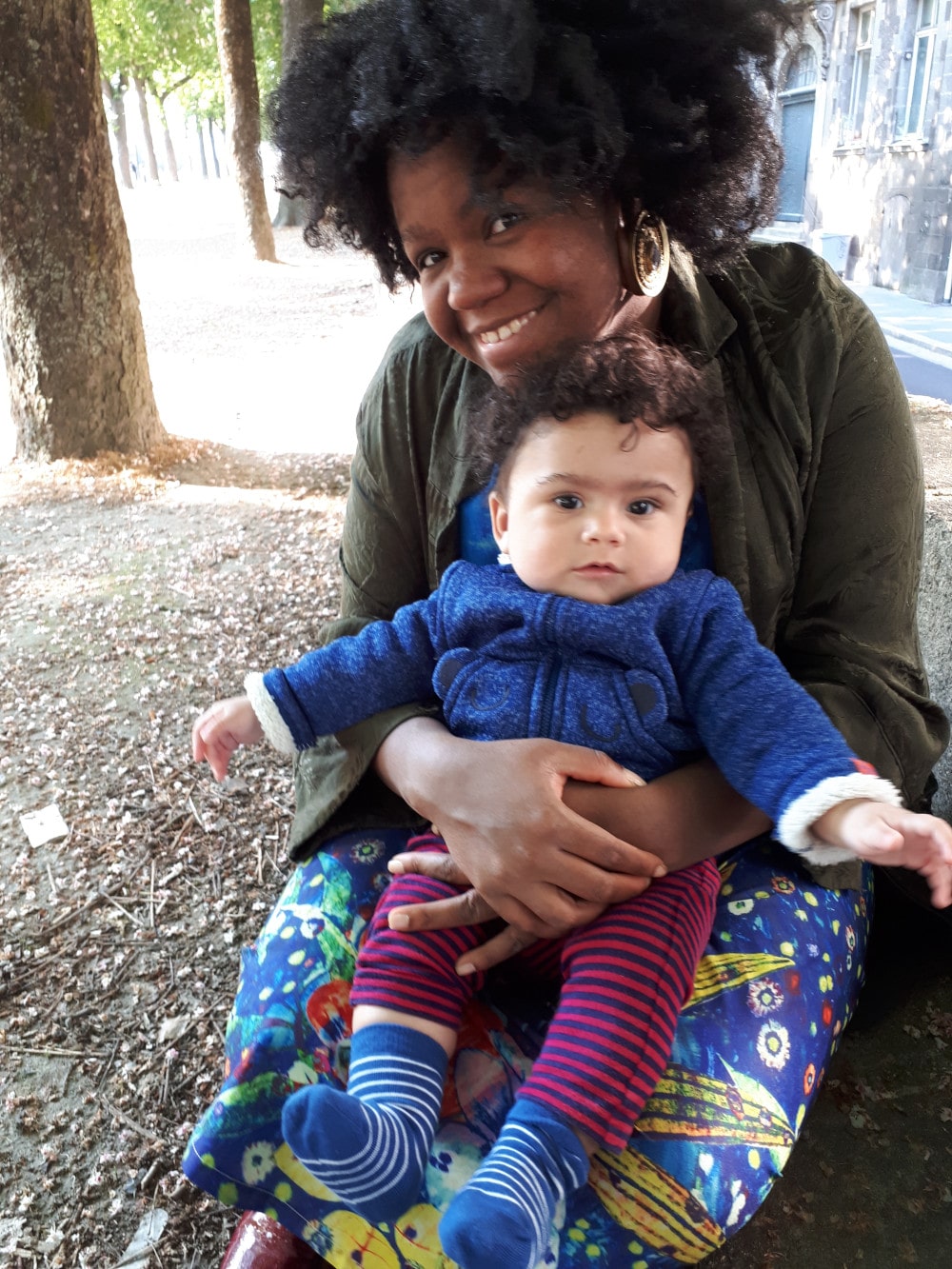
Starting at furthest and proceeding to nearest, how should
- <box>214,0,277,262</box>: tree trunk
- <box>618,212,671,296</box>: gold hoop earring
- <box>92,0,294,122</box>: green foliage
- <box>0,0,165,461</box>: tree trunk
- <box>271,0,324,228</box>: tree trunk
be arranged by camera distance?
<box>92,0,294,122</box>: green foliage, <box>214,0,277,262</box>: tree trunk, <box>0,0,165,461</box>: tree trunk, <box>271,0,324,228</box>: tree trunk, <box>618,212,671,296</box>: gold hoop earring

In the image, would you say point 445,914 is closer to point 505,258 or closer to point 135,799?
point 505,258

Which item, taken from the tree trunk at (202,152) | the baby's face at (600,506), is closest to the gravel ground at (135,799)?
the baby's face at (600,506)

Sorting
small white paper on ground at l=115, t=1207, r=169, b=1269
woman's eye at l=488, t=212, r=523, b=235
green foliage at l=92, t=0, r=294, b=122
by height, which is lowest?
small white paper on ground at l=115, t=1207, r=169, b=1269

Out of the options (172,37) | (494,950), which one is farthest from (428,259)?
(172,37)

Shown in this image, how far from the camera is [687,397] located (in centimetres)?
161

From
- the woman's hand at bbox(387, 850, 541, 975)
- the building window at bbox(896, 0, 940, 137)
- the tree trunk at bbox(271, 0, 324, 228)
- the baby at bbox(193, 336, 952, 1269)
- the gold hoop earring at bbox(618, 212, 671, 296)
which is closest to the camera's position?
the baby at bbox(193, 336, 952, 1269)

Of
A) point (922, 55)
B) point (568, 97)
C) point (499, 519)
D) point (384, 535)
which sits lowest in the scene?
point (384, 535)

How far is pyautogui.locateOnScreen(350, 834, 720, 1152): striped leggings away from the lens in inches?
51.5

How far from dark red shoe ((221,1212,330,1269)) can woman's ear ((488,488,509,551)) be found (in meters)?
1.11

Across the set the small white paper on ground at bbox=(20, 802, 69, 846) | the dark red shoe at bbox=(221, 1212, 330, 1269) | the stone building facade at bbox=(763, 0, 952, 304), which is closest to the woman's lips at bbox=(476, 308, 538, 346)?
the dark red shoe at bbox=(221, 1212, 330, 1269)

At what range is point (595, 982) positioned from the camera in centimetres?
138

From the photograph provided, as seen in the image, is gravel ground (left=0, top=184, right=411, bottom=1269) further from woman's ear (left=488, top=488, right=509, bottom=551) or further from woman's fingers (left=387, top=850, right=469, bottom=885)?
woman's ear (left=488, top=488, right=509, bottom=551)

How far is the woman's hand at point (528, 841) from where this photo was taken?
1.46 meters

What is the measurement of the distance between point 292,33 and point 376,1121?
6.35 feet
